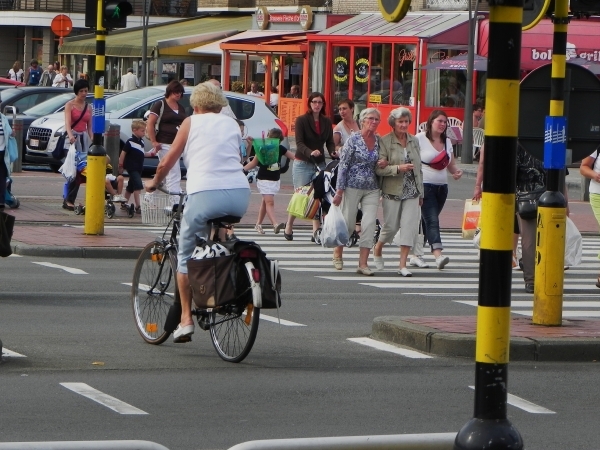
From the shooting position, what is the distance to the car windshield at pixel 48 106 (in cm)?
2720

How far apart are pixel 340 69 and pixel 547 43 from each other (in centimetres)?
758

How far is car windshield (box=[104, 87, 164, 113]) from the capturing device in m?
25.8

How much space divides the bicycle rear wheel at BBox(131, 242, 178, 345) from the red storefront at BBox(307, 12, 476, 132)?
2918 cm

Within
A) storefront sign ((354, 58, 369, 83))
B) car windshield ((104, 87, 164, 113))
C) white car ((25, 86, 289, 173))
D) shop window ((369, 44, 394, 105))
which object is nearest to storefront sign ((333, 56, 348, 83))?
storefront sign ((354, 58, 369, 83))

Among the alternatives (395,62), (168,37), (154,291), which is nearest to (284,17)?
(168,37)

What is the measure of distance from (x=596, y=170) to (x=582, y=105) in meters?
3.40

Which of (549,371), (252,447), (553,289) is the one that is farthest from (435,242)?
(252,447)

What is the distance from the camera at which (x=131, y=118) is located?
25.2 metres

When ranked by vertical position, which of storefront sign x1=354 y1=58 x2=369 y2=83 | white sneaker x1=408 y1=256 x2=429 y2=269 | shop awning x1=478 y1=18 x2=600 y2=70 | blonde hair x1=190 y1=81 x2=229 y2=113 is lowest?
white sneaker x1=408 y1=256 x2=429 y2=269

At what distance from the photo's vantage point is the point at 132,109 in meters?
25.2

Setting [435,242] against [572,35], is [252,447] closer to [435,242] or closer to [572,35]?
[435,242]

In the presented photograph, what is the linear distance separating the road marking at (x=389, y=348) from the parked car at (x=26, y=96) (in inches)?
776

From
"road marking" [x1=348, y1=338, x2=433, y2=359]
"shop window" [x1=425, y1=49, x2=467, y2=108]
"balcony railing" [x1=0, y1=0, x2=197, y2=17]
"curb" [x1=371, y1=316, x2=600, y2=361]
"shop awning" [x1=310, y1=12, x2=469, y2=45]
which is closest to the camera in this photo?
"curb" [x1=371, y1=316, x2=600, y2=361]

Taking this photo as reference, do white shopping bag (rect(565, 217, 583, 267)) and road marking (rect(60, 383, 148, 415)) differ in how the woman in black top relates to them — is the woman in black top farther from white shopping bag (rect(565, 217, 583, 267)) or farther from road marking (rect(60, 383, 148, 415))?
road marking (rect(60, 383, 148, 415))
